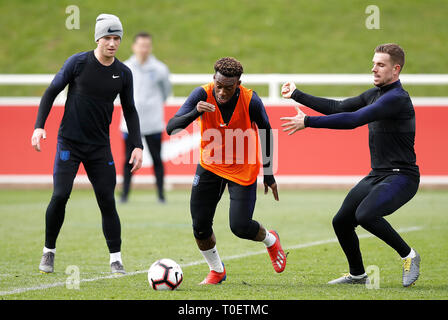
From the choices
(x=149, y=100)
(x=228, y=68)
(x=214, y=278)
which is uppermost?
(x=228, y=68)

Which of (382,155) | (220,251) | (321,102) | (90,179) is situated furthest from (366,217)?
(220,251)

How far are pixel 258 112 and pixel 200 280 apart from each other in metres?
1.60

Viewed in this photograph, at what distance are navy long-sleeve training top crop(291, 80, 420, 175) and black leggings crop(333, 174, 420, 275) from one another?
123 mm

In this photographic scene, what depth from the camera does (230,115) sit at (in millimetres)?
6668

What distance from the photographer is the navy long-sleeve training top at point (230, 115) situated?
252 inches

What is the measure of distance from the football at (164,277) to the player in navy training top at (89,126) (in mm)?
978

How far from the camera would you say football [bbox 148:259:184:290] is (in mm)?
6238

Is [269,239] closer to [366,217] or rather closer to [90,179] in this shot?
[366,217]

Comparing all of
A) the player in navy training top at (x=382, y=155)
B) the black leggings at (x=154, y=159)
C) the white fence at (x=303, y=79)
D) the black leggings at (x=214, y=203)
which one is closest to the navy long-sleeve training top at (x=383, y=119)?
the player in navy training top at (x=382, y=155)

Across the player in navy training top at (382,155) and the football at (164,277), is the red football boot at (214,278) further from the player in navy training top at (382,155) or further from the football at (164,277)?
the player in navy training top at (382,155)

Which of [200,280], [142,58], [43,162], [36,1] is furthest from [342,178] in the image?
[36,1]

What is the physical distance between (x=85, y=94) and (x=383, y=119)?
108 inches

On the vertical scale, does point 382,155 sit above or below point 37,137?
below

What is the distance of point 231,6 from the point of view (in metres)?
25.2
